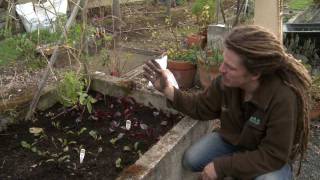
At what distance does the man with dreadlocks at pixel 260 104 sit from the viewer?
90.5 inches

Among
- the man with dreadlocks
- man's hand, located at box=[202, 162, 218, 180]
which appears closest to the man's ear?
the man with dreadlocks

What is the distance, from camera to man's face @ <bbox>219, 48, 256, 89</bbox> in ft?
7.59

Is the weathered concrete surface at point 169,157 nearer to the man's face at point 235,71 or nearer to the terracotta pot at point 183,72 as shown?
the man's face at point 235,71

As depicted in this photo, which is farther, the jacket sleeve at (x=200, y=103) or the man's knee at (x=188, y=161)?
the man's knee at (x=188, y=161)

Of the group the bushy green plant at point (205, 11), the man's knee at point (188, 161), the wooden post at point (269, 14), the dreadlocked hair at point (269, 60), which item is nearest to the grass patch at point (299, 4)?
the bushy green plant at point (205, 11)

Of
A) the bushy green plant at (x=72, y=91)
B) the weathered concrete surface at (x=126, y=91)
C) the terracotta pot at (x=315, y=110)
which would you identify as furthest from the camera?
the terracotta pot at (x=315, y=110)

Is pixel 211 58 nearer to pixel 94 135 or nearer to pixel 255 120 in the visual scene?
pixel 94 135

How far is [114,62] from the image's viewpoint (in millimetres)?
4754

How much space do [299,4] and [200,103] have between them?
640 cm

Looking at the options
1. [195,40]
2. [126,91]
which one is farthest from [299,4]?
[126,91]

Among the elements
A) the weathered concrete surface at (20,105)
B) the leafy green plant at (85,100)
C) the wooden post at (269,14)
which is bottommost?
the weathered concrete surface at (20,105)

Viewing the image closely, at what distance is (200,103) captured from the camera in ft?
9.36

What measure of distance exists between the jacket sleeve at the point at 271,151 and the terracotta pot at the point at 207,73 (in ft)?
5.81

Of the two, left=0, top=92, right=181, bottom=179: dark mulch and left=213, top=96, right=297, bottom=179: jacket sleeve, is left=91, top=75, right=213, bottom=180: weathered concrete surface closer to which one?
left=0, top=92, right=181, bottom=179: dark mulch
